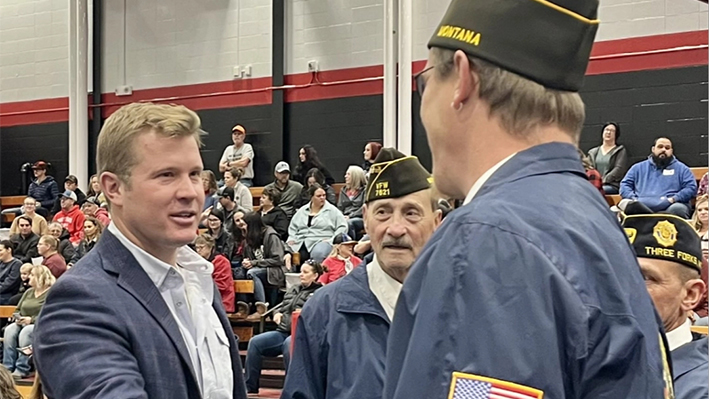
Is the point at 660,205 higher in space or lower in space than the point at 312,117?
lower

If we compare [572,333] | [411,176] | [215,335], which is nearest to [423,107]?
[572,333]

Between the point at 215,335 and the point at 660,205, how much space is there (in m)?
10.4

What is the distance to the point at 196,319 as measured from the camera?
2.50 m

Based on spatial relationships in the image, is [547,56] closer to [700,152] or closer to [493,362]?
[493,362]

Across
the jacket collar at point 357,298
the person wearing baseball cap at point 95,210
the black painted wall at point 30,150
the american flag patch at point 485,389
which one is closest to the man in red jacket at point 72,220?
the person wearing baseball cap at point 95,210

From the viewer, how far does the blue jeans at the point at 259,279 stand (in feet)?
42.2

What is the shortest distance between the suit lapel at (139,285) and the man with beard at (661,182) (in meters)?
10.5

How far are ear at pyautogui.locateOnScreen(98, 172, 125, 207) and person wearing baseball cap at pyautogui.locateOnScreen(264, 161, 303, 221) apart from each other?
512 inches

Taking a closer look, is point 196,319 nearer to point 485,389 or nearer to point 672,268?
point 485,389

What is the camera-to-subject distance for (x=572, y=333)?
139cm

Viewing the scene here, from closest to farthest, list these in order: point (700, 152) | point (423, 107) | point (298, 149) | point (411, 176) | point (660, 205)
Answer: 1. point (423, 107)
2. point (411, 176)
3. point (660, 205)
4. point (700, 152)
5. point (298, 149)

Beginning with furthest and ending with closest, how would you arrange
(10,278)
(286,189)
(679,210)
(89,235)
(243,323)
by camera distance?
(286,189) < (89,235) < (10,278) < (243,323) < (679,210)

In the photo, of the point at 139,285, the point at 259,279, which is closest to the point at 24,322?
the point at 259,279

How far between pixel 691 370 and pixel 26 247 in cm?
1417
